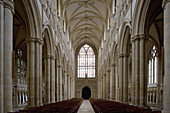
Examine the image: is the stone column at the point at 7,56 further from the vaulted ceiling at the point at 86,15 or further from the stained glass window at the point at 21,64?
the vaulted ceiling at the point at 86,15

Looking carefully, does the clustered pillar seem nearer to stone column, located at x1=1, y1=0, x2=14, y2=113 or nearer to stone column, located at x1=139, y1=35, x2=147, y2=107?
stone column, located at x1=1, y1=0, x2=14, y2=113

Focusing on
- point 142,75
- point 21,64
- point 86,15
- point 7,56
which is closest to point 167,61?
point 142,75

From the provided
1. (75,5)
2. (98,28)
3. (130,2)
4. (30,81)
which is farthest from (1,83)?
(98,28)

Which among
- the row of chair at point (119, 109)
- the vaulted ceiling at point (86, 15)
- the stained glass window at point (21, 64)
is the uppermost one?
the vaulted ceiling at point (86, 15)

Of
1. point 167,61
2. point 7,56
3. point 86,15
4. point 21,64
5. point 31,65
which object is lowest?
point 21,64

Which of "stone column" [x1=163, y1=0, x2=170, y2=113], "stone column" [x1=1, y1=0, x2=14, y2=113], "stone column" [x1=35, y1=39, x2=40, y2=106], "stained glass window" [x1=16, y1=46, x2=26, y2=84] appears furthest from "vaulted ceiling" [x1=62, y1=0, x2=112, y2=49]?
"stone column" [x1=1, y1=0, x2=14, y2=113]

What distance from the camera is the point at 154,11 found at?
1366cm

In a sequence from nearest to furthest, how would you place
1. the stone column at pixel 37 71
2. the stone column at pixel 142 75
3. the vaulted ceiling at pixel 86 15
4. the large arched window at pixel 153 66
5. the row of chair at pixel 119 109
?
the row of chair at pixel 119 109 → the stone column at pixel 142 75 → the stone column at pixel 37 71 → the large arched window at pixel 153 66 → the vaulted ceiling at pixel 86 15

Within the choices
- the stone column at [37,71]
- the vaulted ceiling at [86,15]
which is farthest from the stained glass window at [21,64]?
the stone column at [37,71]

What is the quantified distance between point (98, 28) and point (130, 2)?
2461 centimetres

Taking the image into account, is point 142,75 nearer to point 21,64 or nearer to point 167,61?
point 167,61

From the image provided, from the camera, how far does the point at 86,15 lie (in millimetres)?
35062

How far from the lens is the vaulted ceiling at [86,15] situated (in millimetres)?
29694

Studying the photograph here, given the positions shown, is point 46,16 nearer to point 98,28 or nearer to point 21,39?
point 21,39
